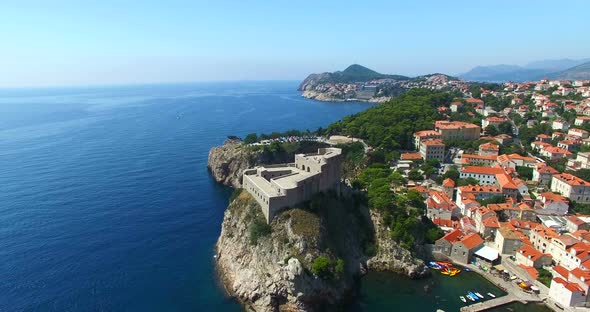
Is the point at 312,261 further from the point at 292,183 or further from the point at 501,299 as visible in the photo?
the point at 501,299

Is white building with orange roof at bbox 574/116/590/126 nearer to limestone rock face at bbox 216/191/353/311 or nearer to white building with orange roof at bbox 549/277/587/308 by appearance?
white building with orange roof at bbox 549/277/587/308

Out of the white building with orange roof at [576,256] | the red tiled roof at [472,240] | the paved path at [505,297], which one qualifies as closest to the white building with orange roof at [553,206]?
the white building with orange roof at [576,256]

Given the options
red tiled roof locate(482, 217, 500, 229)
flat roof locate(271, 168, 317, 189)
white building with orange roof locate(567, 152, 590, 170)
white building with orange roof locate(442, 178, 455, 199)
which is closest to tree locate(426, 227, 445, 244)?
red tiled roof locate(482, 217, 500, 229)

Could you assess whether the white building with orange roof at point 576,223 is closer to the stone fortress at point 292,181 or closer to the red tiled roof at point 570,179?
the red tiled roof at point 570,179

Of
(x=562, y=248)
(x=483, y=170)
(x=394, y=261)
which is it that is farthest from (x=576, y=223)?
(x=394, y=261)

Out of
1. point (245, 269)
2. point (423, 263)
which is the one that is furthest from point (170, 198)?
point (423, 263)

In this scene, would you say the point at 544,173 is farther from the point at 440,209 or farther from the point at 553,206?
the point at 440,209
